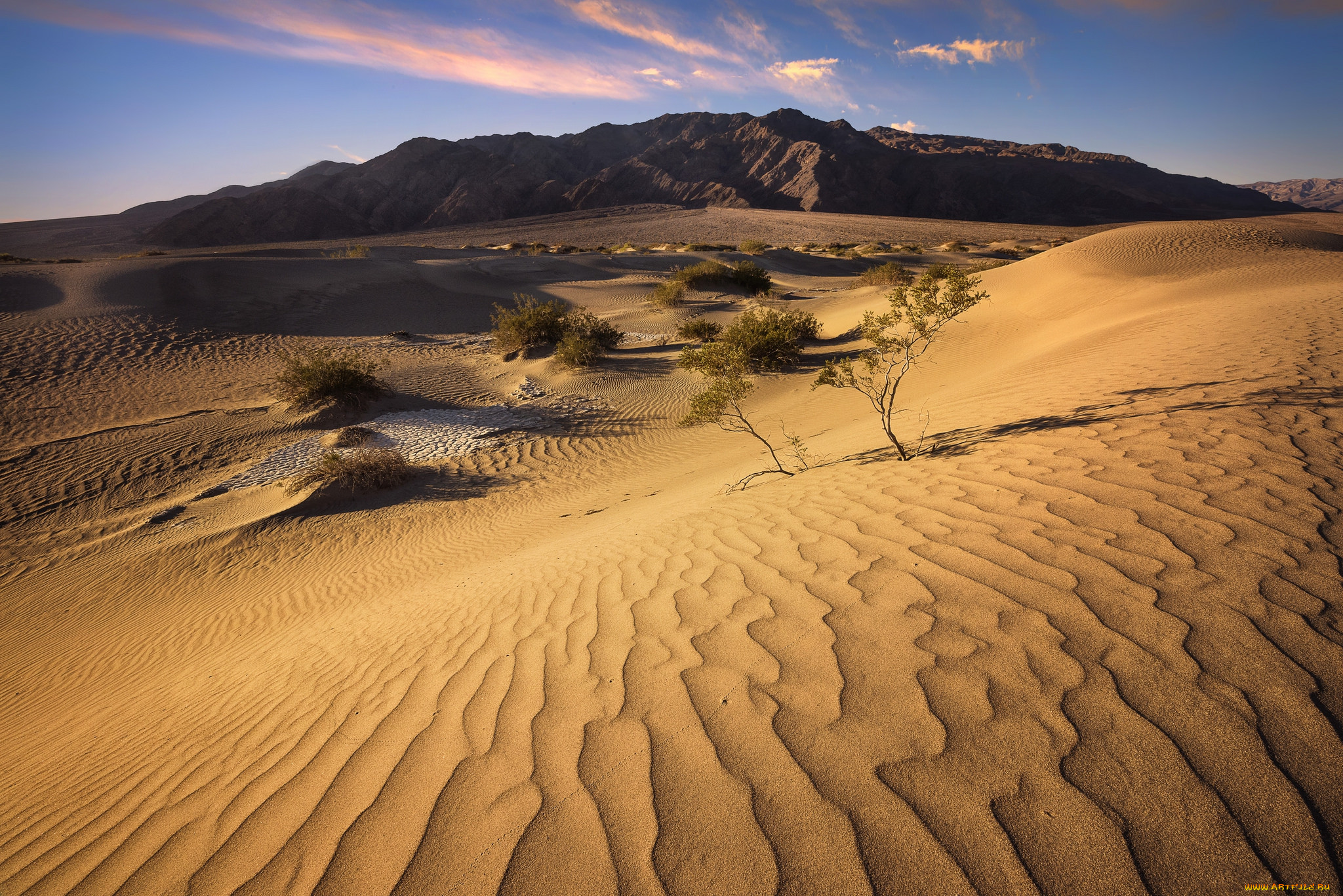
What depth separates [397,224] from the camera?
73938 mm

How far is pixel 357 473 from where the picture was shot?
8.05m

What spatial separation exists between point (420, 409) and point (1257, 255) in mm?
18011

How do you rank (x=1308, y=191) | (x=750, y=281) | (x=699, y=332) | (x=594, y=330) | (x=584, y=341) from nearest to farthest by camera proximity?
(x=584, y=341), (x=594, y=330), (x=699, y=332), (x=750, y=281), (x=1308, y=191)

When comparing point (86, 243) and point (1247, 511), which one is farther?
point (86, 243)

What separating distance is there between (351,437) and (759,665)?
359 inches

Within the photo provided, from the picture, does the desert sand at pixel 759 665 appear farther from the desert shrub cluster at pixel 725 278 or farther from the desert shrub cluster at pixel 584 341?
the desert shrub cluster at pixel 725 278

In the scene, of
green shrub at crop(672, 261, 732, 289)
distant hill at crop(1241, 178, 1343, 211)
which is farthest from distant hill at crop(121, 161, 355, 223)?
distant hill at crop(1241, 178, 1343, 211)

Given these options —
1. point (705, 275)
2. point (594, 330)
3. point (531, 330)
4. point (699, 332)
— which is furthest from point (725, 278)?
point (531, 330)

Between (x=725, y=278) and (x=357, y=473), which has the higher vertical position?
(x=725, y=278)

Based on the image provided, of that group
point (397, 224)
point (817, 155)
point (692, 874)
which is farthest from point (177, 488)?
point (817, 155)

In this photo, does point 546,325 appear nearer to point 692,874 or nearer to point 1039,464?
point 1039,464

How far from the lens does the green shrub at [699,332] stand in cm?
1512

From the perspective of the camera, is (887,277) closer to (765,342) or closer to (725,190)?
(765,342)

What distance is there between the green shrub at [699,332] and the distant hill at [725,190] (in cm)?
6423
